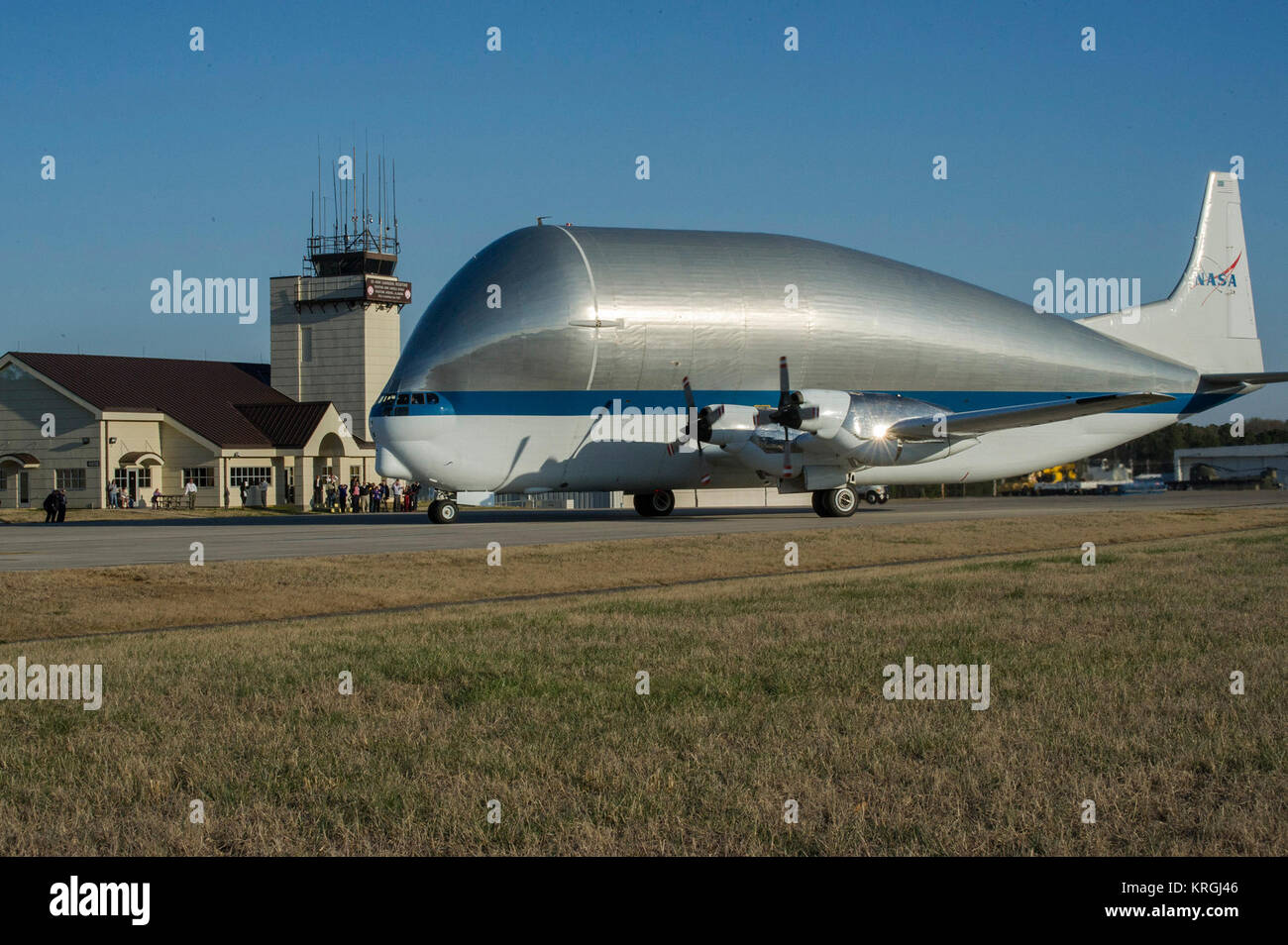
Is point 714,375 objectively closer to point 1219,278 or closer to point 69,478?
point 1219,278

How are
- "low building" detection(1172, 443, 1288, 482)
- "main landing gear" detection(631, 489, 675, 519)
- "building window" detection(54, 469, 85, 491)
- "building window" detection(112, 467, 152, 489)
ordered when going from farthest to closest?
"low building" detection(1172, 443, 1288, 482) → "building window" detection(112, 467, 152, 489) → "building window" detection(54, 469, 85, 491) → "main landing gear" detection(631, 489, 675, 519)

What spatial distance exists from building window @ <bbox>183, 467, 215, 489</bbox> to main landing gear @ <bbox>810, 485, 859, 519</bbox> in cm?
3915

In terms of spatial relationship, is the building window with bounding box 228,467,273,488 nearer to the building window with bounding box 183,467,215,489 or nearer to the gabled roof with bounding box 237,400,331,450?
the building window with bounding box 183,467,215,489

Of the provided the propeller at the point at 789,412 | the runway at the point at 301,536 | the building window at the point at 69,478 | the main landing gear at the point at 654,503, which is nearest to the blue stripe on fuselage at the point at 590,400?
the propeller at the point at 789,412

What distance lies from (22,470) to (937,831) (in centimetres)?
6989

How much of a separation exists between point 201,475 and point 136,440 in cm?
404

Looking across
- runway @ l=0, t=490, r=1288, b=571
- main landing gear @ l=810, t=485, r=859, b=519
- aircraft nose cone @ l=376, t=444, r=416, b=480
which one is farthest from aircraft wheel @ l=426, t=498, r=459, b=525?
main landing gear @ l=810, t=485, r=859, b=519

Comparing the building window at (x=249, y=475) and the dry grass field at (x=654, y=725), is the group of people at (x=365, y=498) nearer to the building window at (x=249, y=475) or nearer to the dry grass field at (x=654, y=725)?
the building window at (x=249, y=475)

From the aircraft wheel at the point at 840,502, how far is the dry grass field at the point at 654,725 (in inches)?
866

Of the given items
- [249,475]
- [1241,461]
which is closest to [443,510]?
[249,475]

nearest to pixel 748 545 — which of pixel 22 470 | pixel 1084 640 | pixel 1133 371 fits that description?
pixel 1084 640

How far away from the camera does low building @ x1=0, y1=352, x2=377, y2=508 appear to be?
64.9 meters

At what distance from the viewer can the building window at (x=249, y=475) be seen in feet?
220

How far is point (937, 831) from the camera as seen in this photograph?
6.38 metres
